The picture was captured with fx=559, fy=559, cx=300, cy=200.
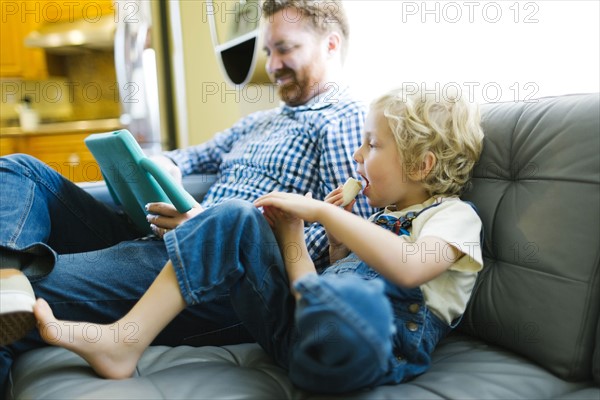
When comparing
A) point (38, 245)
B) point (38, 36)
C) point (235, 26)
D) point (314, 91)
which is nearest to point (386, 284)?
point (38, 245)

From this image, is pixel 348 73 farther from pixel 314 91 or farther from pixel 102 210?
pixel 102 210

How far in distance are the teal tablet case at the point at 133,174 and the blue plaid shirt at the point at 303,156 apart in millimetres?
259

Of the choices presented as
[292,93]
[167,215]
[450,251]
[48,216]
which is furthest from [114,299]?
[292,93]

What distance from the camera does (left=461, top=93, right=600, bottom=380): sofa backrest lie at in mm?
875

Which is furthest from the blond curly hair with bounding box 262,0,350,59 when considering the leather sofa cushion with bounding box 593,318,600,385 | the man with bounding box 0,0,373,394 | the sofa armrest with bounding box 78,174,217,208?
the leather sofa cushion with bounding box 593,318,600,385

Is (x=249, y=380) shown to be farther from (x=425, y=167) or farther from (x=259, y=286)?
(x=425, y=167)

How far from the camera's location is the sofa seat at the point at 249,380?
32.3 inches

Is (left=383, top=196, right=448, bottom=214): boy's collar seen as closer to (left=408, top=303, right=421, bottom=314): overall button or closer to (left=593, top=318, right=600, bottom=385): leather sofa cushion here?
(left=408, top=303, right=421, bottom=314): overall button

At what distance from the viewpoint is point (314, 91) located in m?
1.54

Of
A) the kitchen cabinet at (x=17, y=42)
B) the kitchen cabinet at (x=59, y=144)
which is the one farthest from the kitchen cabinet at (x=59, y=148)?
the kitchen cabinet at (x=17, y=42)

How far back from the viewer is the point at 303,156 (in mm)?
1401

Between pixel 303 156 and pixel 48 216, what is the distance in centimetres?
61

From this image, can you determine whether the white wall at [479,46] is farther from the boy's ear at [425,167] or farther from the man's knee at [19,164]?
the man's knee at [19,164]

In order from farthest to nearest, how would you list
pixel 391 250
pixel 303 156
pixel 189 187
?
pixel 189 187 < pixel 303 156 < pixel 391 250
